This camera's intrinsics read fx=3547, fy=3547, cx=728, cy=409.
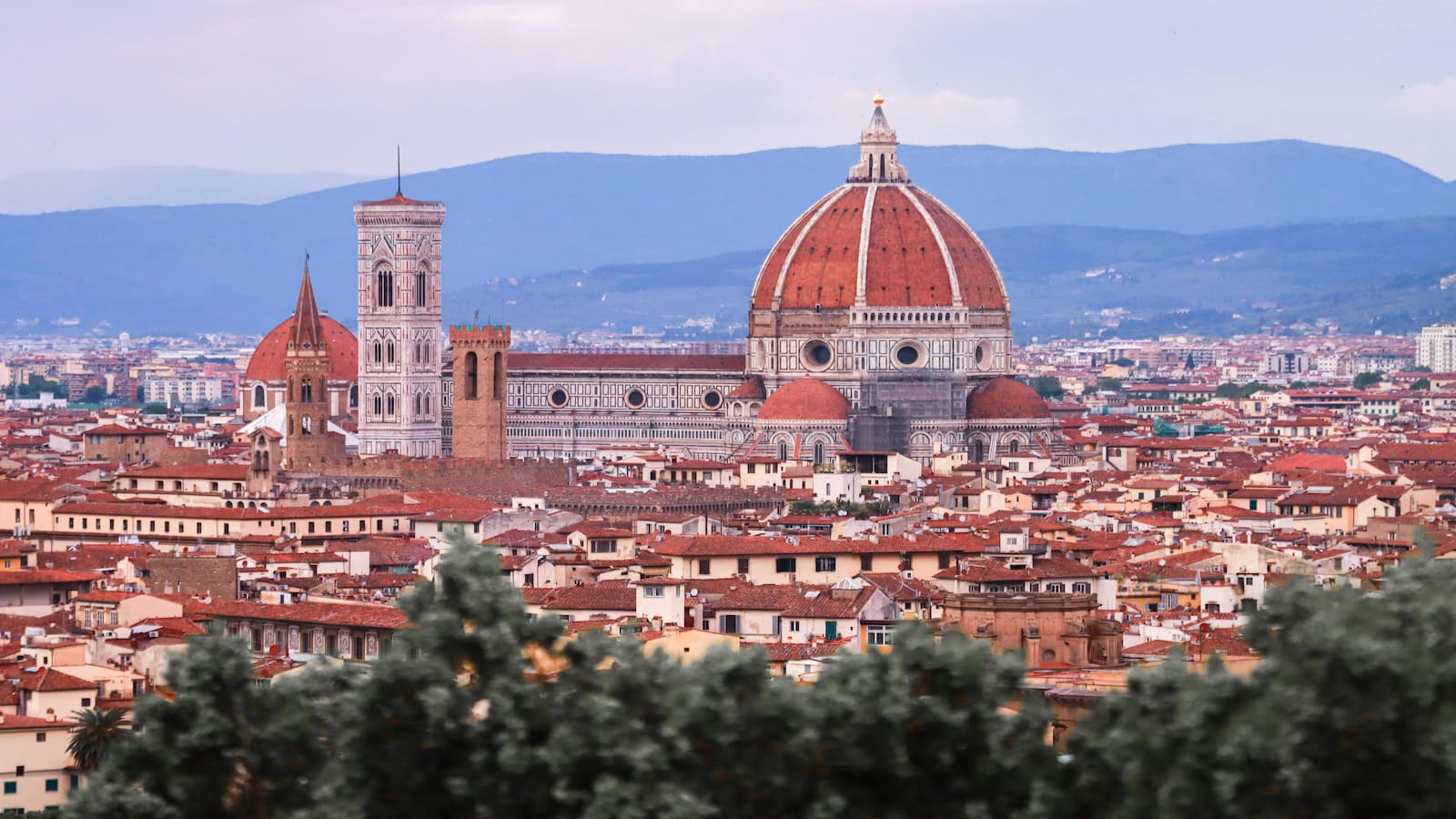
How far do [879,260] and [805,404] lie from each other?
10260 millimetres

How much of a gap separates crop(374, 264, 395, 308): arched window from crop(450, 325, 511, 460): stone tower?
368 inches

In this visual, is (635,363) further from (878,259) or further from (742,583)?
(742,583)

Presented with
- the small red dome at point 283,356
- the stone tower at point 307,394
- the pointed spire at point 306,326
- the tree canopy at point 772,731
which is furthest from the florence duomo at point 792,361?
the tree canopy at point 772,731

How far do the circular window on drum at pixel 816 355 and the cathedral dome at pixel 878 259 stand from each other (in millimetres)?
1255

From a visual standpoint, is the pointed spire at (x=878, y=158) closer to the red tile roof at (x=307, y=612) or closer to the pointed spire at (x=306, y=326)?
the pointed spire at (x=306, y=326)

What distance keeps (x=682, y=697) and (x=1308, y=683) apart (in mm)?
3784

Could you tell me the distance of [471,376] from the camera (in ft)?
356

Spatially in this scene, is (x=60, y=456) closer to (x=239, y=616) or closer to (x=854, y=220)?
(x=854, y=220)

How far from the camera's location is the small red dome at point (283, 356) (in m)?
135

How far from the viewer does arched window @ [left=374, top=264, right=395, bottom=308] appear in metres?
117

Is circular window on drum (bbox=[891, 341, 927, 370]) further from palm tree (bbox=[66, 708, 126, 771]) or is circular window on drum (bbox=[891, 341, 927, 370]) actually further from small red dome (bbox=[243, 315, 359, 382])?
palm tree (bbox=[66, 708, 126, 771])

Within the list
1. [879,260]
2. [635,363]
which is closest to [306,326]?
[635,363]

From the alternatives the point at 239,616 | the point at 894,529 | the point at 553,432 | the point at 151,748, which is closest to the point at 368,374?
the point at 553,432

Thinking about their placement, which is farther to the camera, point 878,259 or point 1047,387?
point 1047,387
